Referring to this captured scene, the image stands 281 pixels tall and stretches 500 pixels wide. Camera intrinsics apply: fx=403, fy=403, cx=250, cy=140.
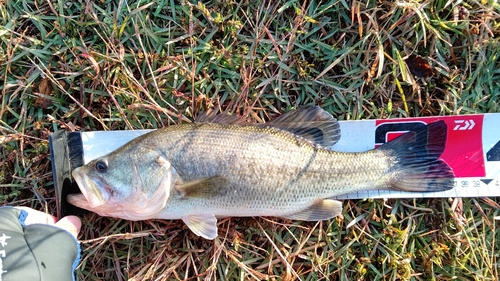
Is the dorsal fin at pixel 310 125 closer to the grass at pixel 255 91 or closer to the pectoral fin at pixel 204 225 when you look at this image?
the grass at pixel 255 91

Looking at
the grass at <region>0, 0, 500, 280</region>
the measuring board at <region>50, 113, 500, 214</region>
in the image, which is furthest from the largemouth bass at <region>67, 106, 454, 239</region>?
the grass at <region>0, 0, 500, 280</region>

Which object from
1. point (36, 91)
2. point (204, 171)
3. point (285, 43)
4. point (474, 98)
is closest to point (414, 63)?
point (474, 98)

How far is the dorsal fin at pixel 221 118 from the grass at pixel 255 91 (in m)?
0.22

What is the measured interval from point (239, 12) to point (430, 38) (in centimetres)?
162

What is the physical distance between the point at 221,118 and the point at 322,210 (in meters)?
1.06

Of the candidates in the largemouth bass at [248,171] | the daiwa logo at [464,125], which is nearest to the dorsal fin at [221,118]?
the largemouth bass at [248,171]

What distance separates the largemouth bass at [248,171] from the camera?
9.63 feet

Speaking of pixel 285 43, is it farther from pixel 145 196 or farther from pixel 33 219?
pixel 33 219

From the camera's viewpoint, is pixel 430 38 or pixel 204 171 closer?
pixel 204 171

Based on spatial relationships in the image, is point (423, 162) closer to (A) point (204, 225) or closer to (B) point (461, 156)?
(B) point (461, 156)

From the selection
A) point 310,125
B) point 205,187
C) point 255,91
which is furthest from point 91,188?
point 310,125

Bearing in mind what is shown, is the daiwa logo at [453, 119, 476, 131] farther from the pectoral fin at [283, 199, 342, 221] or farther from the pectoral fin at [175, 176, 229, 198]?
Answer: the pectoral fin at [175, 176, 229, 198]

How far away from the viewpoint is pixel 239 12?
11.3ft

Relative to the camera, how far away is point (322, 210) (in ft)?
10.3
